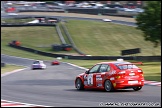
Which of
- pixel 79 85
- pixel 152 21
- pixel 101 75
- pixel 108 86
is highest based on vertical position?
pixel 152 21

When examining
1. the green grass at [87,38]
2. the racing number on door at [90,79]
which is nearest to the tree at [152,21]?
the green grass at [87,38]

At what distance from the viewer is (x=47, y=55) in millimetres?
56094

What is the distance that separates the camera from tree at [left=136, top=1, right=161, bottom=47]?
4497 centimetres

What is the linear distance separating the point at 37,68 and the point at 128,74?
81.8 ft

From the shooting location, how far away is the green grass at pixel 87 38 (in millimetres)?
58938

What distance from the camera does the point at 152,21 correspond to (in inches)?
1791

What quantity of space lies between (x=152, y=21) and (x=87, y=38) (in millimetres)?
21428

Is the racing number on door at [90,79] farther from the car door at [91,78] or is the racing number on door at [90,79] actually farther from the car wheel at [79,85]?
the car wheel at [79,85]

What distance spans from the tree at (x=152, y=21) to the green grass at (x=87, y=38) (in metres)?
10.1

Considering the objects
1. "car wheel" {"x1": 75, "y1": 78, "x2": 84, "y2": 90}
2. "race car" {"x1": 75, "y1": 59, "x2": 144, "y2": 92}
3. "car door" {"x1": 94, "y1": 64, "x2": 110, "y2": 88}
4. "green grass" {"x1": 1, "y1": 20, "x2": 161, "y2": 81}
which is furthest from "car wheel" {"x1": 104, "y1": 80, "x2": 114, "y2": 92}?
"green grass" {"x1": 1, "y1": 20, "x2": 161, "y2": 81}

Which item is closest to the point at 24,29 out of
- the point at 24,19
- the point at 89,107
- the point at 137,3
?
the point at 24,19

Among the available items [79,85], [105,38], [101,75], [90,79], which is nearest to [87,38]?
[105,38]

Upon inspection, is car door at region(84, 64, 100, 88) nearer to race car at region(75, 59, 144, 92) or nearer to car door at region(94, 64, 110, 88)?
race car at region(75, 59, 144, 92)

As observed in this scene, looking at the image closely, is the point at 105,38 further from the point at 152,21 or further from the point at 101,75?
the point at 101,75
